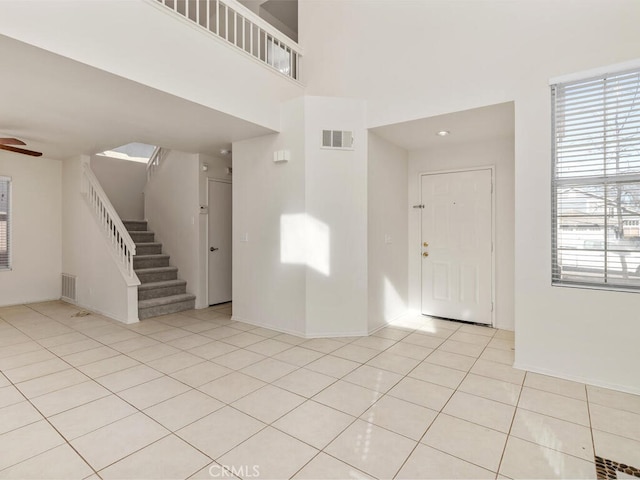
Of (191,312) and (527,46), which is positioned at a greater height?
(527,46)

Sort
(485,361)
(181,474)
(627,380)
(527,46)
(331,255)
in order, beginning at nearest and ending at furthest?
(181,474)
(627,380)
(527,46)
(485,361)
(331,255)

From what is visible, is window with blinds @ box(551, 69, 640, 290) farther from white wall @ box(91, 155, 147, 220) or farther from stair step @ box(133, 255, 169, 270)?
white wall @ box(91, 155, 147, 220)

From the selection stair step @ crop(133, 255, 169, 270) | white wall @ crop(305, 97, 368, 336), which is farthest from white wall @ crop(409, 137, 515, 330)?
stair step @ crop(133, 255, 169, 270)

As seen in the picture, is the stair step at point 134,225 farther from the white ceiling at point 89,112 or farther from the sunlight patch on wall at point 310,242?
the sunlight patch on wall at point 310,242

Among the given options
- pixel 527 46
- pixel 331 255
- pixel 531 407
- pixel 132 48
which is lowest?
pixel 531 407

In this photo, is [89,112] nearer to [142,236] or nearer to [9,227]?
[142,236]

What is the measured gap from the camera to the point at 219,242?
587 centimetres

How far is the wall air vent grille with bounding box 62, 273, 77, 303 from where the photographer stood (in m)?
5.96

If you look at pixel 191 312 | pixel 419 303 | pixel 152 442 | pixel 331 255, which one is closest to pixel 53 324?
pixel 191 312

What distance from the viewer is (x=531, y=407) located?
2514 mm

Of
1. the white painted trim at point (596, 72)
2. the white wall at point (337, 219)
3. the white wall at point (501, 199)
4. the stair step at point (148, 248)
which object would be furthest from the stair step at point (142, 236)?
the white painted trim at point (596, 72)

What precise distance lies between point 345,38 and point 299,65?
0.78 metres

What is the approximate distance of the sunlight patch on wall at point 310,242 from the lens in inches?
161

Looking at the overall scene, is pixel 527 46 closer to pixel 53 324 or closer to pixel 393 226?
pixel 393 226
